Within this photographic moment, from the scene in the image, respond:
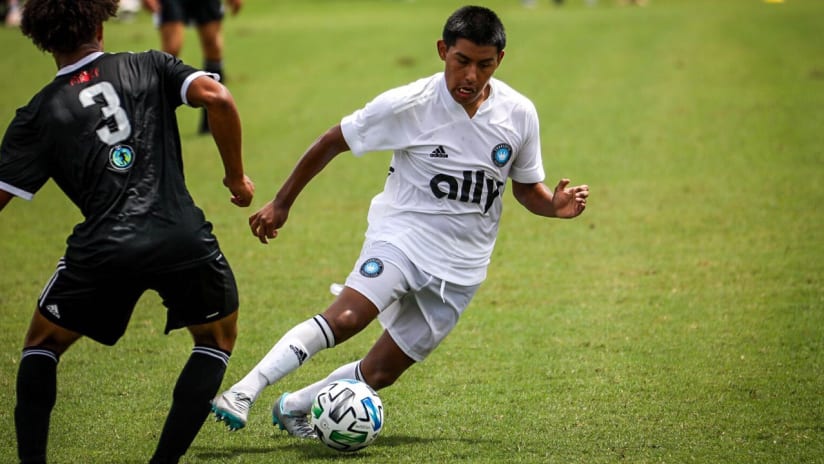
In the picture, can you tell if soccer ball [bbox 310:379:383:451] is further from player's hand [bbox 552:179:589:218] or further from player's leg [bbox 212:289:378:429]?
player's hand [bbox 552:179:589:218]

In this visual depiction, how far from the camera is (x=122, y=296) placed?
470 centimetres

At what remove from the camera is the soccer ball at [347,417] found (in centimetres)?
507

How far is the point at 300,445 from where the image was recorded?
544cm

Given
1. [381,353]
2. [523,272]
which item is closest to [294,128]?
[523,272]

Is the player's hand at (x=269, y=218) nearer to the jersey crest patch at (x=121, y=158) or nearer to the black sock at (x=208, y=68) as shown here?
the jersey crest patch at (x=121, y=158)

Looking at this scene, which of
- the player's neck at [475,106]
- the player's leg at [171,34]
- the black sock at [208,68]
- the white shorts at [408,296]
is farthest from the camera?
the black sock at [208,68]

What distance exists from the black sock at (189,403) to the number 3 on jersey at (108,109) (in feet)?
3.18

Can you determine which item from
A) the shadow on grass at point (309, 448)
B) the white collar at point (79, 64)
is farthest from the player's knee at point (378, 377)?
the white collar at point (79, 64)

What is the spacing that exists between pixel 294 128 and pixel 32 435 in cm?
987

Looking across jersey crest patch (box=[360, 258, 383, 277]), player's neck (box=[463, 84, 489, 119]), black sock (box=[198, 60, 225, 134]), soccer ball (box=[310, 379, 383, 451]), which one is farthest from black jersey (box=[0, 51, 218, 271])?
black sock (box=[198, 60, 225, 134])

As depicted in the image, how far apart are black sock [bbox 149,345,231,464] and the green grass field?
0.40 meters

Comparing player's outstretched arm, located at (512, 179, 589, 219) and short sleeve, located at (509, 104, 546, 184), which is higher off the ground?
short sleeve, located at (509, 104, 546, 184)

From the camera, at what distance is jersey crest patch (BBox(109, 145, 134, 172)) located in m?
4.52

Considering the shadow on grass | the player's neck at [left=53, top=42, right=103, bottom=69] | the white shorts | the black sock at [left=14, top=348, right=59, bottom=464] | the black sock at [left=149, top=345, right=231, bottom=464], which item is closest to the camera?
the player's neck at [left=53, top=42, right=103, bottom=69]
